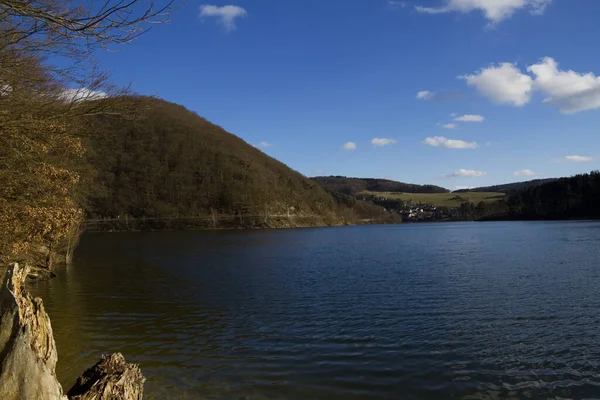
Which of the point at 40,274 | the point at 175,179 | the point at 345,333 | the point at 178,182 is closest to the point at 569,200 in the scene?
the point at 178,182

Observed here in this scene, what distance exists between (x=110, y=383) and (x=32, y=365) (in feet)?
3.67

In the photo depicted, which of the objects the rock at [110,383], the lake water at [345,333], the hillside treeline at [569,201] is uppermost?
the hillside treeline at [569,201]

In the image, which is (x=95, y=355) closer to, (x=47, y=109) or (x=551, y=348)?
(x=47, y=109)

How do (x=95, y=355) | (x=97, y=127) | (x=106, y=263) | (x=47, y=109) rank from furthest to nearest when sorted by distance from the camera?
(x=106, y=263) < (x=95, y=355) < (x=97, y=127) < (x=47, y=109)

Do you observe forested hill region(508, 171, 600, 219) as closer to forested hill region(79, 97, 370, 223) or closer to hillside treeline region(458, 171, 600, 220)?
hillside treeline region(458, 171, 600, 220)

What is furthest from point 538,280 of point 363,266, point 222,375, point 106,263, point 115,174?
point 115,174

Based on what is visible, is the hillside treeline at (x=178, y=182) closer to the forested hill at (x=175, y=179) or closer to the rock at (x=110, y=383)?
the forested hill at (x=175, y=179)

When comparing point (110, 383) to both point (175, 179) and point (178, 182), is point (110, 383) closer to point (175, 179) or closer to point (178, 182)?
point (178, 182)

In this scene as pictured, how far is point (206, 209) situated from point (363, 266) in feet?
456

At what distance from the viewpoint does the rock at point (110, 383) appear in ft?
20.1

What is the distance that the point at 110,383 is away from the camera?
625 centimetres

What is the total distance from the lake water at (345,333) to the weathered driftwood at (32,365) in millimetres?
3560

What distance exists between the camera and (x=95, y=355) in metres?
12.7

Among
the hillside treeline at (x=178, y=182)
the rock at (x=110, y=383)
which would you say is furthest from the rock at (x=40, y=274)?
the hillside treeline at (x=178, y=182)
